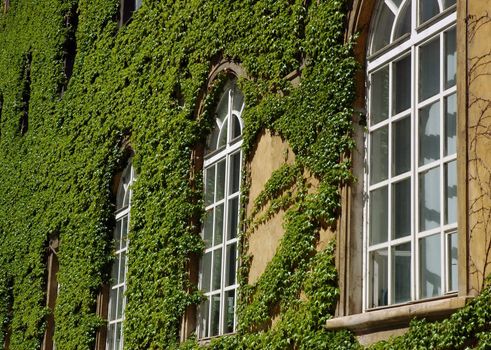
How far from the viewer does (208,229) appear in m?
13.7

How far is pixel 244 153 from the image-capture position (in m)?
12.6

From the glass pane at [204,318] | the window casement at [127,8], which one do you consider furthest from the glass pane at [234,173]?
the window casement at [127,8]

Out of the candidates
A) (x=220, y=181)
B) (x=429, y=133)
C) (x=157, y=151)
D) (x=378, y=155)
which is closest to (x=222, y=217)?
(x=220, y=181)

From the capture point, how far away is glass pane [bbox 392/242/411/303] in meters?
9.66

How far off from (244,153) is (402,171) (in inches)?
117

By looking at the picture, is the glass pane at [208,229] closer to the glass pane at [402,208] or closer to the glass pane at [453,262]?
the glass pane at [402,208]

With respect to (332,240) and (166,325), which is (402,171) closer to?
(332,240)

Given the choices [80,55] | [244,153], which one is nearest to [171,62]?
[244,153]

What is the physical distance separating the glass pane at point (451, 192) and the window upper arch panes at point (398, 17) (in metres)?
1.48

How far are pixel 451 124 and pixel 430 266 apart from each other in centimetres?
124

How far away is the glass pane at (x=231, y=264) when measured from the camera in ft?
42.1

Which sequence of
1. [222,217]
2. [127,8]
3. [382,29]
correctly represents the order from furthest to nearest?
[127,8], [222,217], [382,29]

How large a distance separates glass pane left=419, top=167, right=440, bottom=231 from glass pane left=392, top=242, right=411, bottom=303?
32 centimetres

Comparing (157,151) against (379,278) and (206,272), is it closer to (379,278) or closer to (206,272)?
(206,272)
